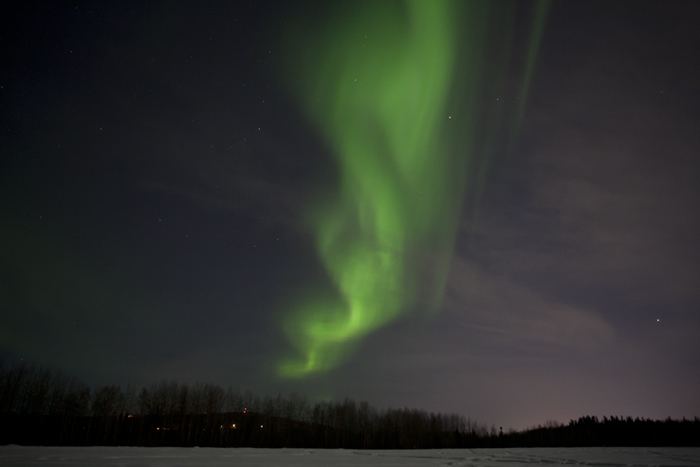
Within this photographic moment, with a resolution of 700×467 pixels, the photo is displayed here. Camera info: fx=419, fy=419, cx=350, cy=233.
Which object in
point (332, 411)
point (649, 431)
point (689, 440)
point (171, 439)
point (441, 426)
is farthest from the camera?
point (441, 426)

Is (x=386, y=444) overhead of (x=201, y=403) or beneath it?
beneath

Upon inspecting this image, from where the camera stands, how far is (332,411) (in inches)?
6255

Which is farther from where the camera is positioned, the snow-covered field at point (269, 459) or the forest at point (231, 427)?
the forest at point (231, 427)

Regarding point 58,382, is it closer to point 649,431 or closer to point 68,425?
point 68,425

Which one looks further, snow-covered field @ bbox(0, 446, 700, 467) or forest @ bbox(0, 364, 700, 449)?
forest @ bbox(0, 364, 700, 449)

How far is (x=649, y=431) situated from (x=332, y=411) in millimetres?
102807

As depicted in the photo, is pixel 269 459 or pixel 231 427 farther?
pixel 231 427

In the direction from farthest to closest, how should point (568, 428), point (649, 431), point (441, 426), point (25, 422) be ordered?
1. point (441, 426)
2. point (568, 428)
3. point (649, 431)
4. point (25, 422)

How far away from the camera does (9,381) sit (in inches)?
4301

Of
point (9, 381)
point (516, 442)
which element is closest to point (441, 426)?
point (516, 442)

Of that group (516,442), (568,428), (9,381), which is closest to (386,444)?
(516,442)

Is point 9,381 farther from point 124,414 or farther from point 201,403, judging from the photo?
point 201,403

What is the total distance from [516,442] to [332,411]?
6485 cm

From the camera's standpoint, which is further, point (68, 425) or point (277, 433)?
point (277, 433)
